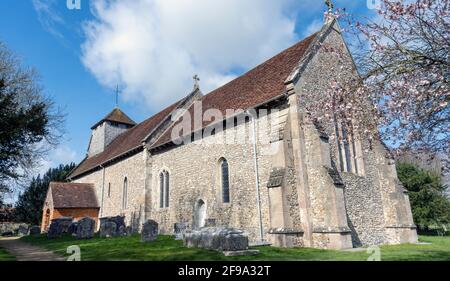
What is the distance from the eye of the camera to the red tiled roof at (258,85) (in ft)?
49.8

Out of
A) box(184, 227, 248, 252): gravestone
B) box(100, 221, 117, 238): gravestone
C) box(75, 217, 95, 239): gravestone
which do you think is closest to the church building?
box(100, 221, 117, 238): gravestone

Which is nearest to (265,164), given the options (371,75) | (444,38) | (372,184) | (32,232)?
(372,184)

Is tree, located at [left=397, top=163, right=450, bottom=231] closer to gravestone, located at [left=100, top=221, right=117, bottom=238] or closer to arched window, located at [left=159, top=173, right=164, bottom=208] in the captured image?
arched window, located at [left=159, top=173, right=164, bottom=208]

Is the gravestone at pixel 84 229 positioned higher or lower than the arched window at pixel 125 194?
lower

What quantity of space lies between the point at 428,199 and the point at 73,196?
3066 centimetres

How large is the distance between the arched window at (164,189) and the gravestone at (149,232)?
4387mm

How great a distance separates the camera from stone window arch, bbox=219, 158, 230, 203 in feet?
51.1

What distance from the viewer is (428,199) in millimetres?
27016

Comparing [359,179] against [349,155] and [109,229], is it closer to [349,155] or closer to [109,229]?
[349,155]

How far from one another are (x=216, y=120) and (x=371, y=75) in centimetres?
1042

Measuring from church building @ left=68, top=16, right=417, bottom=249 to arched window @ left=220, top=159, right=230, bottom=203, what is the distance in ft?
0.17

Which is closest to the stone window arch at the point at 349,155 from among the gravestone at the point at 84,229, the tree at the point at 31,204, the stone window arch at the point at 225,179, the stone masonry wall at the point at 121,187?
the stone window arch at the point at 225,179

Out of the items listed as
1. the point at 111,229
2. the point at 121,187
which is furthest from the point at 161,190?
the point at 121,187

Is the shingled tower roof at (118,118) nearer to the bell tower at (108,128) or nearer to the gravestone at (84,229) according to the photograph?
the bell tower at (108,128)
